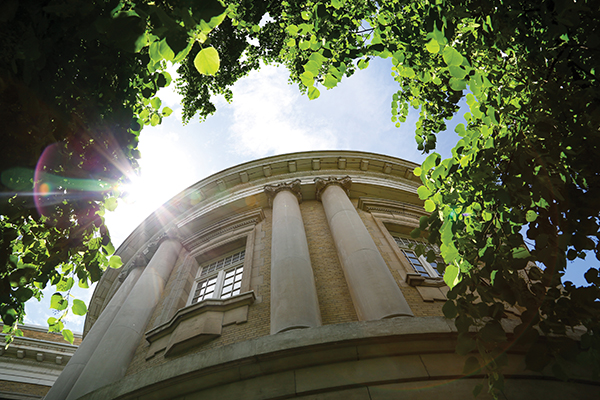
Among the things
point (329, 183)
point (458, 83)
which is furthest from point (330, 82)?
point (329, 183)

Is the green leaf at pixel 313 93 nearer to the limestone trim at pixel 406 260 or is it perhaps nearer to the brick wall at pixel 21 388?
the limestone trim at pixel 406 260

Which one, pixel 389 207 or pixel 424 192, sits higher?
pixel 389 207

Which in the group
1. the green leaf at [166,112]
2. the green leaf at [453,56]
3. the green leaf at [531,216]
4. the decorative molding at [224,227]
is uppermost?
the decorative molding at [224,227]

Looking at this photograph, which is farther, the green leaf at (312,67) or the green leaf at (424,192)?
the green leaf at (312,67)

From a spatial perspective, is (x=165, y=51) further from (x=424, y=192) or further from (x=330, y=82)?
(x=424, y=192)

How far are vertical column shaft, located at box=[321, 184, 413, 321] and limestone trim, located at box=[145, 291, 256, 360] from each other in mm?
2646

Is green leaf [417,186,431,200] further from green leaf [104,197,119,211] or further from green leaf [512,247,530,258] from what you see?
green leaf [104,197,119,211]

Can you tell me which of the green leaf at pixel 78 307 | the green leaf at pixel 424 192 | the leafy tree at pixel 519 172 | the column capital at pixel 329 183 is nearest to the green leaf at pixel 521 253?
the leafy tree at pixel 519 172

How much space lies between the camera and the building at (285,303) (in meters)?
4.70

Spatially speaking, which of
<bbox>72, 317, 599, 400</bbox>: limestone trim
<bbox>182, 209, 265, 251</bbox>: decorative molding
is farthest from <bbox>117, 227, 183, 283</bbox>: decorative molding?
<bbox>72, 317, 599, 400</bbox>: limestone trim

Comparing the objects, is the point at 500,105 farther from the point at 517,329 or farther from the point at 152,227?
the point at 152,227

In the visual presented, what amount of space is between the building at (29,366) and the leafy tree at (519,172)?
25081 mm

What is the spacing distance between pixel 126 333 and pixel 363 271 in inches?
258

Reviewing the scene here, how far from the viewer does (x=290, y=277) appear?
7.46 m
